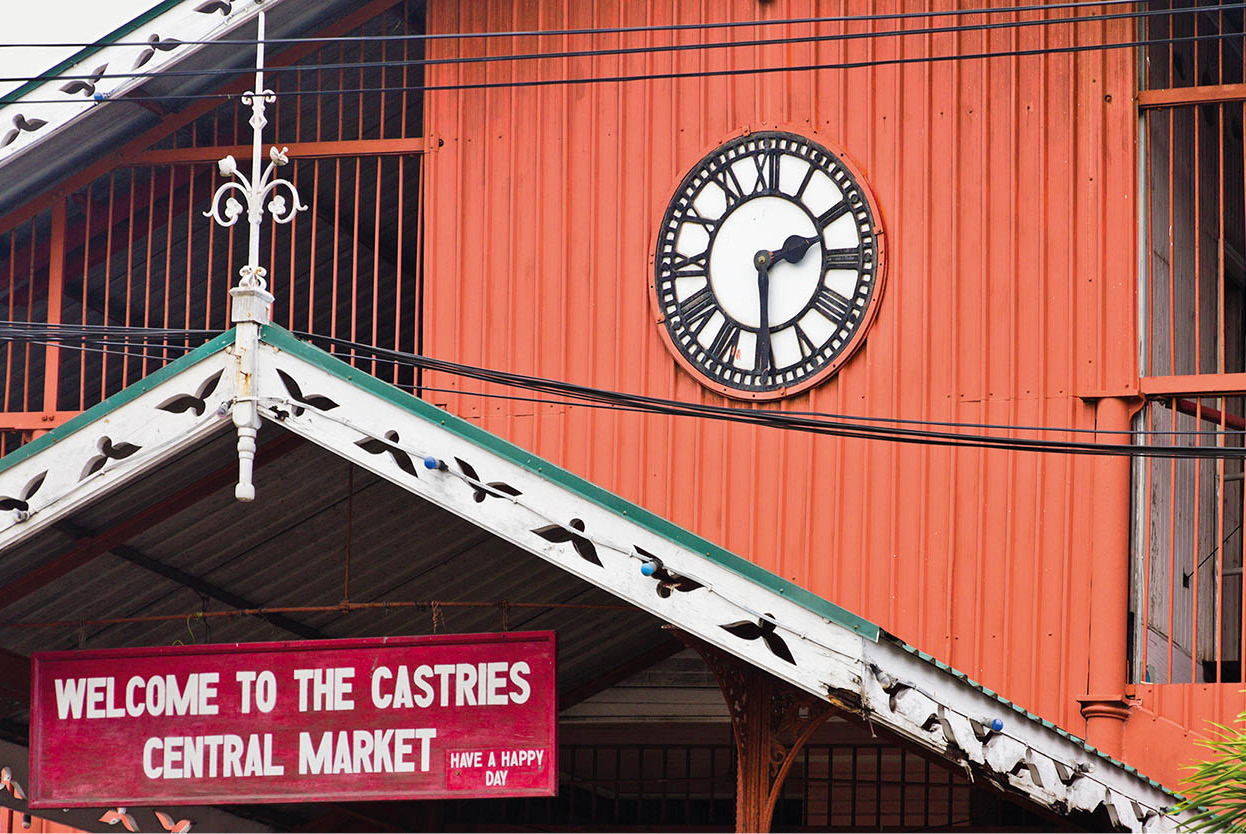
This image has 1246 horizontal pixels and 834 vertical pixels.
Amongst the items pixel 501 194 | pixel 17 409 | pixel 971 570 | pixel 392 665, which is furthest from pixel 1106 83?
pixel 17 409

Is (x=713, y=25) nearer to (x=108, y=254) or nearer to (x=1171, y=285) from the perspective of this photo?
(x=1171, y=285)

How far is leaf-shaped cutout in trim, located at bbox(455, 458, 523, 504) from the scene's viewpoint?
930 cm

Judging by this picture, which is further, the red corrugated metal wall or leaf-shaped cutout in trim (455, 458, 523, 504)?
the red corrugated metal wall

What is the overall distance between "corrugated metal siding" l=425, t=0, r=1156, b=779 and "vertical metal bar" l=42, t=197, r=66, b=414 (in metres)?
2.62

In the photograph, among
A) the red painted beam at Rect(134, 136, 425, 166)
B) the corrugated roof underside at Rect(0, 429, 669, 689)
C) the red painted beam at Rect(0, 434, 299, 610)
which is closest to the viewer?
the red painted beam at Rect(0, 434, 299, 610)

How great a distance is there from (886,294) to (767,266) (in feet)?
2.56

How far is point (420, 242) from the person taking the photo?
1402 centimetres

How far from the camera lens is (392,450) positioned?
30.9 ft

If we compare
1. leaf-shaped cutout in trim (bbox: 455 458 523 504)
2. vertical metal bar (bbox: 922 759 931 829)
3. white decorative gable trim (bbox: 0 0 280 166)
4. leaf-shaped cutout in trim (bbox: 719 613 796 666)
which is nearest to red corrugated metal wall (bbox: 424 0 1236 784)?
vertical metal bar (bbox: 922 759 931 829)

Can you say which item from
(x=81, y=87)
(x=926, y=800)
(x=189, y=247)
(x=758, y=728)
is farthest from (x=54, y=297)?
(x=758, y=728)

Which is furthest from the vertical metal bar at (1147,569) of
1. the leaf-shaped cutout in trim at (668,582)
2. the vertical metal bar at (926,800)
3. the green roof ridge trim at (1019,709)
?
the leaf-shaped cutout in trim at (668,582)

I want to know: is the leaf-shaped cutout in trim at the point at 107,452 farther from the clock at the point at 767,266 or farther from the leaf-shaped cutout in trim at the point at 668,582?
the clock at the point at 767,266

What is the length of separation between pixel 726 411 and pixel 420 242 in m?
3.61

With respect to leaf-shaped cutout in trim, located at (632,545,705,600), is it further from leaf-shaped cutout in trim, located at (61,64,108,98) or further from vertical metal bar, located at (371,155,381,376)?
leaf-shaped cutout in trim, located at (61,64,108,98)
